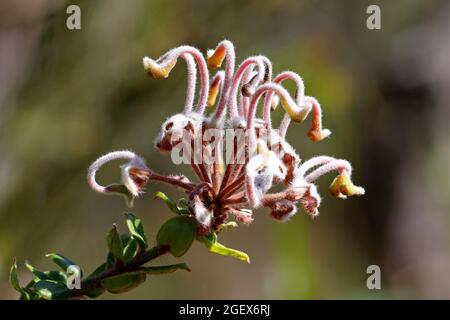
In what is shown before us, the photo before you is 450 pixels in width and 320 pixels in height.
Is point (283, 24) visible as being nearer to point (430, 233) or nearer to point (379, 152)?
point (379, 152)

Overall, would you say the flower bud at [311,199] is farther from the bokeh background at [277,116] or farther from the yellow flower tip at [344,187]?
the bokeh background at [277,116]

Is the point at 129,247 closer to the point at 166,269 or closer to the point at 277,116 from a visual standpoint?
the point at 166,269

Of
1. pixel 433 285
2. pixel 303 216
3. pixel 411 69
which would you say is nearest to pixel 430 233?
pixel 433 285

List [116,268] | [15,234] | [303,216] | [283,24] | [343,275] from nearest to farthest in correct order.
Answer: [116,268] → [15,234] → [303,216] → [283,24] → [343,275]

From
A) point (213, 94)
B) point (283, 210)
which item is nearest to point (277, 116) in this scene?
point (213, 94)
